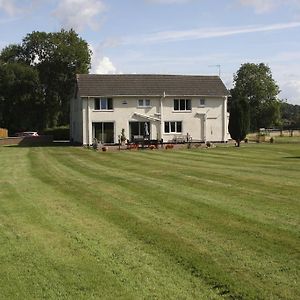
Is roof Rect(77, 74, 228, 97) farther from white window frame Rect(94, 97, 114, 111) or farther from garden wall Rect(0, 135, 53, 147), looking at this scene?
garden wall Rect(0, 135, 53, 147)

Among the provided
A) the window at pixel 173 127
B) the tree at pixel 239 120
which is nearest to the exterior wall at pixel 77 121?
the window at pixel 173 127

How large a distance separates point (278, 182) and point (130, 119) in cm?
3617

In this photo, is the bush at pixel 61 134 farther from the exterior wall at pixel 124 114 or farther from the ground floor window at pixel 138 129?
the ground floor window at pixel 138 129

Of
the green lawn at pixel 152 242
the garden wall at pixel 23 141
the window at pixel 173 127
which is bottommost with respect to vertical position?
the green lawn at pixel 152 242

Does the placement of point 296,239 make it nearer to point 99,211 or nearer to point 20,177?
point 99,211

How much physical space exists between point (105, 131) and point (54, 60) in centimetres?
3081

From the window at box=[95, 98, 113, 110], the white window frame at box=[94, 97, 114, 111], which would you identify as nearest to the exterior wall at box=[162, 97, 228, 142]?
the window at box=[95, 98, 113, 110]

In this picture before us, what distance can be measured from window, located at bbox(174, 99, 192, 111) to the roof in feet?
2.55

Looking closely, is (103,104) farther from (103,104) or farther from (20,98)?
(20,98)

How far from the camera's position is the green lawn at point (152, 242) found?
21.3 ft

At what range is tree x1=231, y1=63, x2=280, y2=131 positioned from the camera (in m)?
101

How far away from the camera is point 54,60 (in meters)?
78.0

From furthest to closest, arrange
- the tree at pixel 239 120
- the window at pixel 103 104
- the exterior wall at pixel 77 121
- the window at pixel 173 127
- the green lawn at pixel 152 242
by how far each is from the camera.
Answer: the window at pixel 173 127
the exterior wall at pixel 77 121
the window at pixel 103 104
the tree at pixel 239 120
the green lawn at pixel 152 242

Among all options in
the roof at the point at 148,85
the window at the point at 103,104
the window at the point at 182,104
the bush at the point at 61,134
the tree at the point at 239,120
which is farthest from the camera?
the bush at the point at 61,134
